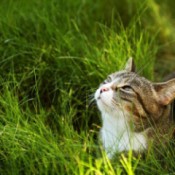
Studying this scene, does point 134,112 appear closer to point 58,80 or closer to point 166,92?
point 166,92

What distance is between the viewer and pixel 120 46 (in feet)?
12.1

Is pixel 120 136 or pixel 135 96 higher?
pixel 135 96

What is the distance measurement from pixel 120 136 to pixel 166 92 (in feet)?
1.17

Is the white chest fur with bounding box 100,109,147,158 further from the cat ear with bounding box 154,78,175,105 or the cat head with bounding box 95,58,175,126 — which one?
the cat ear with bounding box 154,78,175,105

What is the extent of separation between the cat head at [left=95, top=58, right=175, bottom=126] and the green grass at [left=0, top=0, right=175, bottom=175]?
0.21 m

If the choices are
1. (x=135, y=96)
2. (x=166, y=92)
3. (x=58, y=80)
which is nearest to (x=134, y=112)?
(x=135, y=96)

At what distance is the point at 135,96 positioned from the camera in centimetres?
297

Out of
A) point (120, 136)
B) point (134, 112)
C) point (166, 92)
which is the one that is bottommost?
point (120, 136)

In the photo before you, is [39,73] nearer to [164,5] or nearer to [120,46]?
Answer: [120,46]

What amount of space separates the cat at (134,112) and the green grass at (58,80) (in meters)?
0.12

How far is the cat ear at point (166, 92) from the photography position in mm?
2936

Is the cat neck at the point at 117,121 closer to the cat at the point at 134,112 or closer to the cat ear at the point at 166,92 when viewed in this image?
the cat at the point at 134,112

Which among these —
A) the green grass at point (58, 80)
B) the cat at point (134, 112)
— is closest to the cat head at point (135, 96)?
the cat at point (134, 112)

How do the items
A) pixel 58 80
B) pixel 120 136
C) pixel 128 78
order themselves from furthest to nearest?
pixel 58 80 → pixel 128 78 → pixel 120 136
